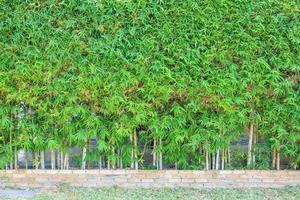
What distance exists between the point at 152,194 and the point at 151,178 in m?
0.41

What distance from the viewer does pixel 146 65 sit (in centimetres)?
548

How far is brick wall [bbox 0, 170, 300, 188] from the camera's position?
581cm

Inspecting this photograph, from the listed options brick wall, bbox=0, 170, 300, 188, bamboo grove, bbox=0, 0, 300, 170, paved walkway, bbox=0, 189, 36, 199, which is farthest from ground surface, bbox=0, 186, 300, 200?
bamboo grove, bbox=0, 0, 300, 170

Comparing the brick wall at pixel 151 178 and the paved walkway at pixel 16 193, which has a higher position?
the brick wall at pixel 151 178

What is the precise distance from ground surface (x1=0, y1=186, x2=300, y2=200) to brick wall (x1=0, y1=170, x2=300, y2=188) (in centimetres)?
16

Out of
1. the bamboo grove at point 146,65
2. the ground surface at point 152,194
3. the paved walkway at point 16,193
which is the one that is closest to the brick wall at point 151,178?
the ground surface at point 152,194

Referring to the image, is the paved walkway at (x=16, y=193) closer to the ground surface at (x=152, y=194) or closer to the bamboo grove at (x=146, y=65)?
the ground surface at (x=152, y=194)

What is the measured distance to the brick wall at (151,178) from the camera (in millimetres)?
5812

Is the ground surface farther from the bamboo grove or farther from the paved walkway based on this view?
the bamboo grove

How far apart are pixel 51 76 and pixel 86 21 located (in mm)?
840

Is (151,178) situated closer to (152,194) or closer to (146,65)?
(152,194)

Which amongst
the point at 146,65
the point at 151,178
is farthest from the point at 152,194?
the point at 146,65

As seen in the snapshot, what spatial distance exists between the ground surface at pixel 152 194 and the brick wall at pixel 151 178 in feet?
0.52

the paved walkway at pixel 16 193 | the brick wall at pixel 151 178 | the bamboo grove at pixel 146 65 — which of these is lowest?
the paved walkway at pixel 16 193
